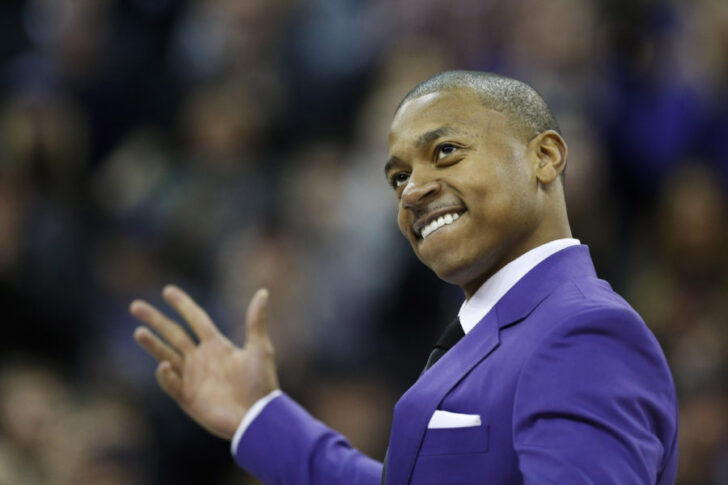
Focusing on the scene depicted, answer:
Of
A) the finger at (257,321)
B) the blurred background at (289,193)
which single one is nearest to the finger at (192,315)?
the finger at (257,321)

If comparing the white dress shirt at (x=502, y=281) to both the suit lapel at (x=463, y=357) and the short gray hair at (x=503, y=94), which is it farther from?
the short gray hair at (x=503, y=94)

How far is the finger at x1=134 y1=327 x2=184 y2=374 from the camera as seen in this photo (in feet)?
9.53

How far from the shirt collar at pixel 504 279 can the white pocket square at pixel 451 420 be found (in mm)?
251

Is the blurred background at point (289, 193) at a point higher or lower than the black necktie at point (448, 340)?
higher

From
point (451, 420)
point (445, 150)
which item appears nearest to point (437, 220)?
point (445, 150)

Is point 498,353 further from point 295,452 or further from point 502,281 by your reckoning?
point 295,452

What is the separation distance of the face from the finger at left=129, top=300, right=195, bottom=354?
902 mm

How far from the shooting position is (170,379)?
291cm

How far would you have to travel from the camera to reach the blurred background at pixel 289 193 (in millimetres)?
5086

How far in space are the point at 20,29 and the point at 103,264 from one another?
6.04 ft

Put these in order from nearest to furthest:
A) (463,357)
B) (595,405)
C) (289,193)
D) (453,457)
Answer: (595,405)
(453,457)
(463,357)
(289,193)

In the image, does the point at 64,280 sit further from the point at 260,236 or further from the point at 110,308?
the point at 260,236

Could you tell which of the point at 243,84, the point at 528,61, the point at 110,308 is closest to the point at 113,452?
the point at 110,308

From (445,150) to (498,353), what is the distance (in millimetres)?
447
